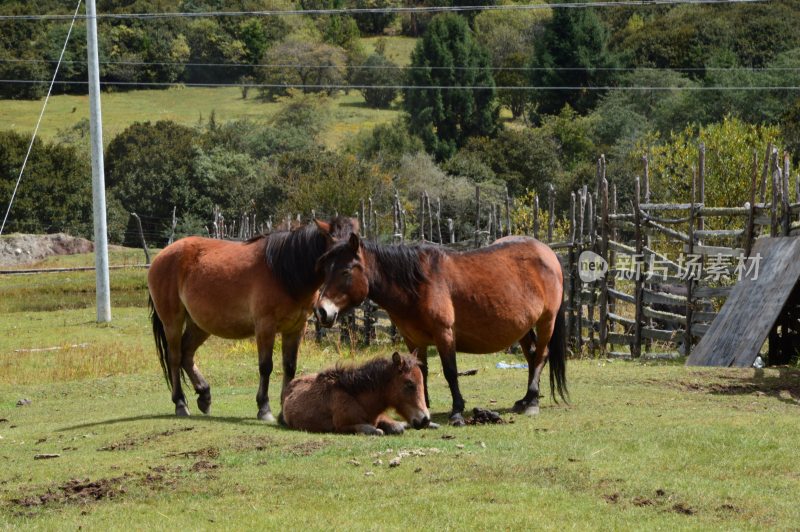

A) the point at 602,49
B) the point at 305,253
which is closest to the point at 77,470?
the point at 305,253

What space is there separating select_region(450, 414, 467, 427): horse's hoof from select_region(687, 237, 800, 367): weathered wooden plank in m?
5.65

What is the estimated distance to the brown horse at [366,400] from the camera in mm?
10055

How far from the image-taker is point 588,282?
19.6 m

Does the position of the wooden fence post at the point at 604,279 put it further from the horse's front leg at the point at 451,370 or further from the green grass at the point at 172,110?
the green grass at the point at 172,110

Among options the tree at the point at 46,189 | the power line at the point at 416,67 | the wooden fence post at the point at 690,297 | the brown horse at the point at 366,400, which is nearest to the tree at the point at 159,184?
the tree at the point at 46,189

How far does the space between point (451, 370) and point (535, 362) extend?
4.31 feet

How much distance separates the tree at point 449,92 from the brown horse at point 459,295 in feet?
198

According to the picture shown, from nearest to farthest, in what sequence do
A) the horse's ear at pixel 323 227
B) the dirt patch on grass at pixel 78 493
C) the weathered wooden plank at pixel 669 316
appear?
the dirt patch on grass at pixel 78 493 < the horse's ear at pixel 323 227 < the weathered wooden plank at pixel 669 316

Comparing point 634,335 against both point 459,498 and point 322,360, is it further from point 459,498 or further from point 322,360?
point 459,498

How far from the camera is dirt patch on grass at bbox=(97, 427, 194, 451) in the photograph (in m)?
9.85

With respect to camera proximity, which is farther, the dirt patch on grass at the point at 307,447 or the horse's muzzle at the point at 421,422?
the horse's muzzle at the point at 421,422

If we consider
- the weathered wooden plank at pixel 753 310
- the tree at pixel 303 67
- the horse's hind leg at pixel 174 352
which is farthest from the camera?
the tree at pixel 303 67

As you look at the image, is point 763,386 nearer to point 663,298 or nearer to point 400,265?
point 400,265

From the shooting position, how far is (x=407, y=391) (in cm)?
1005
